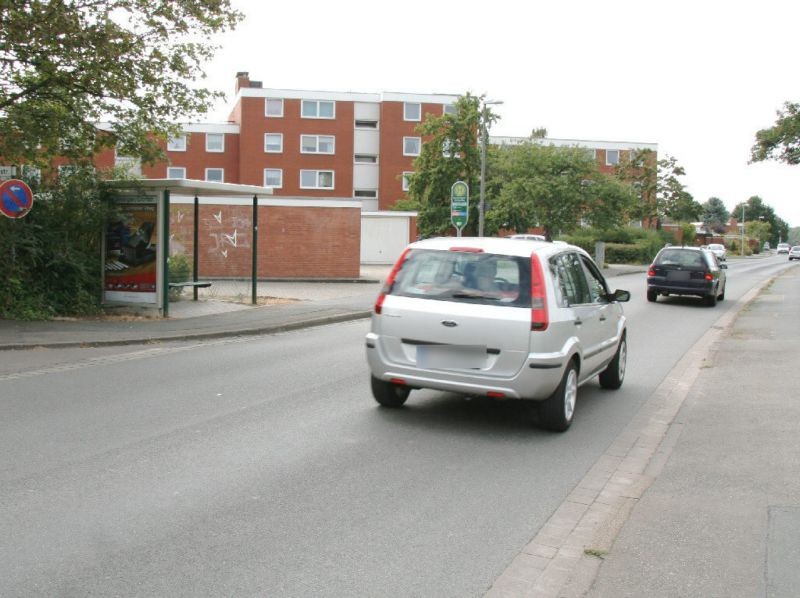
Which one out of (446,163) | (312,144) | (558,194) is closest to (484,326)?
(558,194)

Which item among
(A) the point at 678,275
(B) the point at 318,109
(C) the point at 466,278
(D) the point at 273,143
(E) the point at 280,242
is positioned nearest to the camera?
(C) the point at 466,278

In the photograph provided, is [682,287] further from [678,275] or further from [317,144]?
[317,144]

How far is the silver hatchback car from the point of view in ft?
23.5

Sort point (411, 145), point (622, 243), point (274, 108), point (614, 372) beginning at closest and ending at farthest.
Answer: point (614, 372) → point (274, 108) → point (411, 145) → point (622, 243)

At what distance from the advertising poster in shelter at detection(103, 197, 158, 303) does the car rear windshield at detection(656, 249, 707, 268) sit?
531 inches

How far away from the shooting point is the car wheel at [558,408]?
7.35 metres

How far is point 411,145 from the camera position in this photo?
5753 cm

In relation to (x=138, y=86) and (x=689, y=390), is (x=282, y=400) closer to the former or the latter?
(x=689, y=390)

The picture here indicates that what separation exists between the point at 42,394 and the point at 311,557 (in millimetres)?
5436

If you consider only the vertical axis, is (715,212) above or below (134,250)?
above

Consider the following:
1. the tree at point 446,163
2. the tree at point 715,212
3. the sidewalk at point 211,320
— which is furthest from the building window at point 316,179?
the tree at point 715,212

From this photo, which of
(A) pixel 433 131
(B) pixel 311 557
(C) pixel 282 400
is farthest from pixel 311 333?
(A) pixel 433 131

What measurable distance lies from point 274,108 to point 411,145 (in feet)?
30.8

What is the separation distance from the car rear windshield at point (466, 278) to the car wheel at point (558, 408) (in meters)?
0.81
